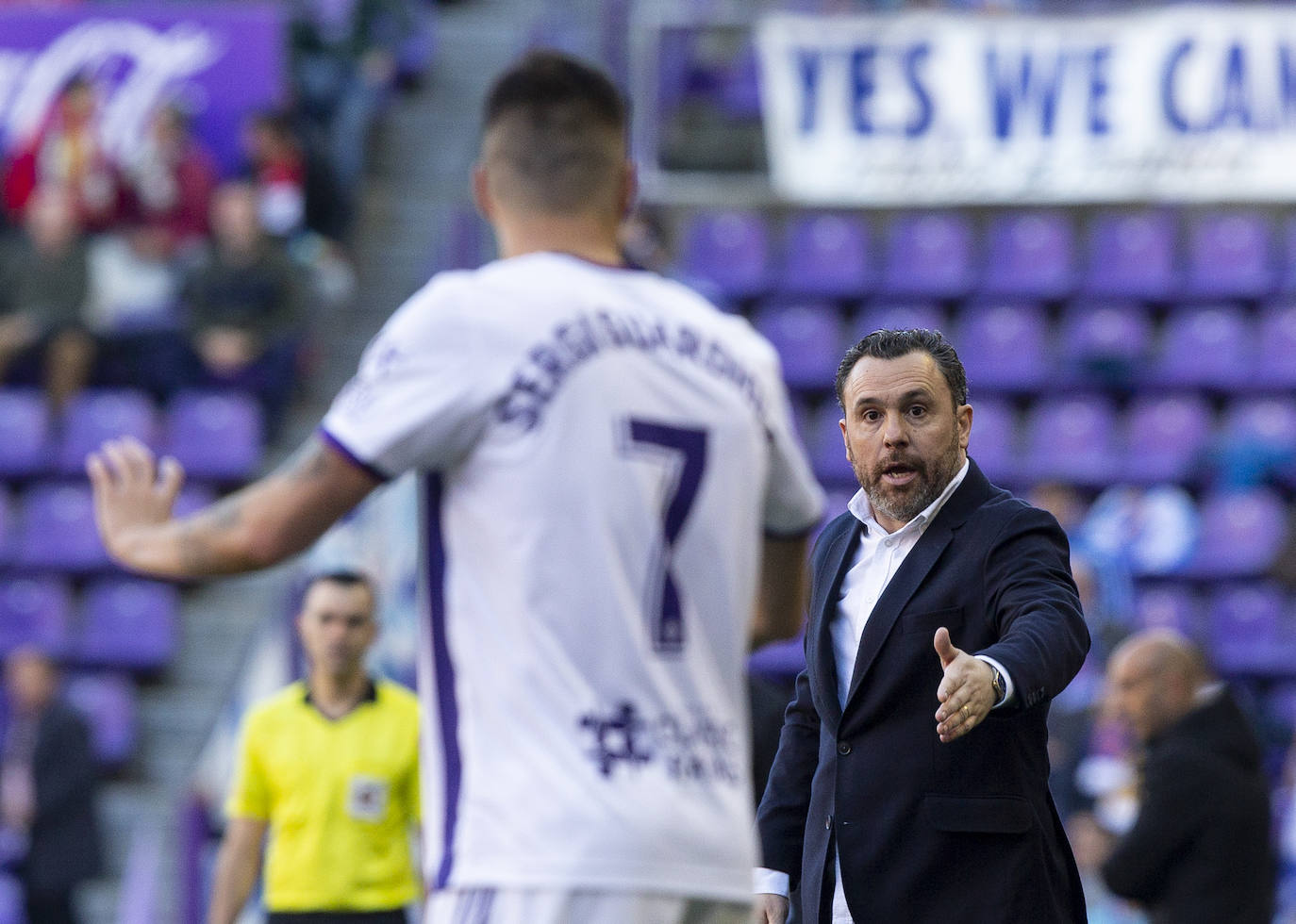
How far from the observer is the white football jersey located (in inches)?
113

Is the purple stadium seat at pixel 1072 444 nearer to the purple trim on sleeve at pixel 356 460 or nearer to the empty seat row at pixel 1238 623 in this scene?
the empty seat row at pixel 1238 623

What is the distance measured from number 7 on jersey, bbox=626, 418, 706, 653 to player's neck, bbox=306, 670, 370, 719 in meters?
3.74

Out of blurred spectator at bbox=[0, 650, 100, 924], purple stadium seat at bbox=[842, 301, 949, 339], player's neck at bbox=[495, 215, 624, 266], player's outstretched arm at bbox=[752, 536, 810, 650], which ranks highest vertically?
purple stadium seat at bbox=[842, 301, 949, 339]

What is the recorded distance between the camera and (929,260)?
14.0 m

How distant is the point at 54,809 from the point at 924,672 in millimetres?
7116

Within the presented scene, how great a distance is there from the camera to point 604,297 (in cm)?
303

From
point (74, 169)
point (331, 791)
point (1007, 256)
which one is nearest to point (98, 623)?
point (74, 169)

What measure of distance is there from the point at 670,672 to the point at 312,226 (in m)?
11.4

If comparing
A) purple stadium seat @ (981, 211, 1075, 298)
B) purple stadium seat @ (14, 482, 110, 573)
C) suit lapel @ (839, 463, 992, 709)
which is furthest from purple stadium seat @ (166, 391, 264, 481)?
suit lapel @ (839, 463, 992, 709)

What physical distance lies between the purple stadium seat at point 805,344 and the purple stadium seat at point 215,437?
11.2 ft

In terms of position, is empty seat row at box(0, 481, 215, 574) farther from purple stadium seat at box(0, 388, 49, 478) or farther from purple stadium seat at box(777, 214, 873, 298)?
purple stadium seat at box(777, 214, 873, 298)

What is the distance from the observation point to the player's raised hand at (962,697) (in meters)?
3.30

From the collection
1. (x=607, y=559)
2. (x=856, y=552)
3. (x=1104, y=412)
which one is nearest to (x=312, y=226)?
(x=1104, y=412)

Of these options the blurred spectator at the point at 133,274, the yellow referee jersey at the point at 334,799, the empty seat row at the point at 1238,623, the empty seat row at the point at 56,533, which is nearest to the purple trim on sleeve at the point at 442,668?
the yellow referee jersey at the point at 334,799
